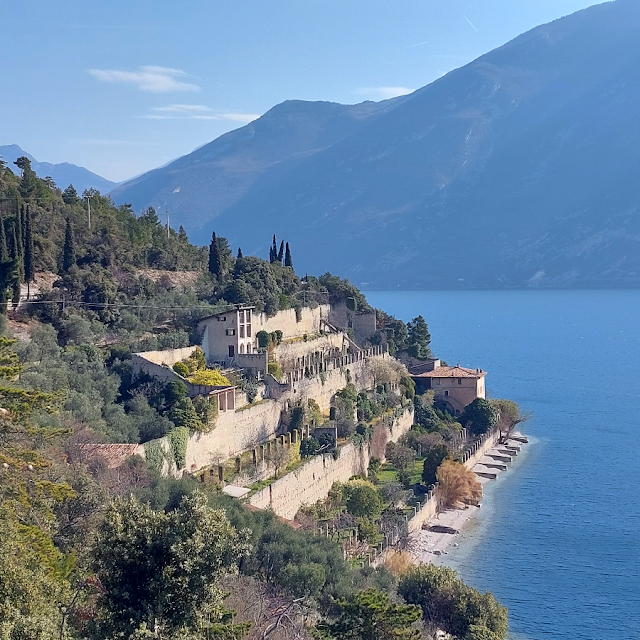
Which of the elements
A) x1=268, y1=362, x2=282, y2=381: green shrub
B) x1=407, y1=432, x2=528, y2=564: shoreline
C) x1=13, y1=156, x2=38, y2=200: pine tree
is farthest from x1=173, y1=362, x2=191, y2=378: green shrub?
x1=13, y1=156, x2=38, y2=200: pine tree

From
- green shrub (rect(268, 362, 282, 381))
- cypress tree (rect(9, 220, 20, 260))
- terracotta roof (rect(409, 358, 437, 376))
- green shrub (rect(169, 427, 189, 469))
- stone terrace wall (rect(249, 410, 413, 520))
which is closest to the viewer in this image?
green shrub (rect(169, 427, 189, 469))

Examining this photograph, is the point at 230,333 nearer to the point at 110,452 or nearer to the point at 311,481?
the point at 311,481

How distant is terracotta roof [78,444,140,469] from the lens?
23.1m

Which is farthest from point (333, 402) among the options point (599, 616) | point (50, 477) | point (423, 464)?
point (50, 477)

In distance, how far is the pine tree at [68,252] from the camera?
38250 mm

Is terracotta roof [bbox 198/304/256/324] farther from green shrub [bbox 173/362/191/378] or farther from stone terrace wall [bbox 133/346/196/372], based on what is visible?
green shrub [bbox 173/362/191/378]

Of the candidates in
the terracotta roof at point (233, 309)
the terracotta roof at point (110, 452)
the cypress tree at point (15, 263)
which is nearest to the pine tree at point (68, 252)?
the cypress tree at point (15, 263)

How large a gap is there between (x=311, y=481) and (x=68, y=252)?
14.6m

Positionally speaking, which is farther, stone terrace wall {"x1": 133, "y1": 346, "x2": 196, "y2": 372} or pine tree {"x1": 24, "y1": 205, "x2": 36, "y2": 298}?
pine tree {"x1": 24, "y1": 205, "x2": 36, "y2": 298}

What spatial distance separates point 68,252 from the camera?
38.3 meters

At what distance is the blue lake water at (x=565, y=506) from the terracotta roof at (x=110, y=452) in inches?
487

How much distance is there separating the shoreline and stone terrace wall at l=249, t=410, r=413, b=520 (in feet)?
12.1

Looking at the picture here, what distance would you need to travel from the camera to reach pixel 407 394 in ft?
159

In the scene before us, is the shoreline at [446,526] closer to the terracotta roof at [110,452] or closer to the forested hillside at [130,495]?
the forested hillside at [130,495]
